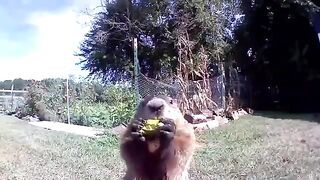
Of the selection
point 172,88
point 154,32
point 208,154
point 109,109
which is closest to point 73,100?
point 109,109

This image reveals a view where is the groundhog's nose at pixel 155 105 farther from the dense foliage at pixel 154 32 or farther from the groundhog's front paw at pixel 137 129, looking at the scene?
the dense foliage at pixel 154 32

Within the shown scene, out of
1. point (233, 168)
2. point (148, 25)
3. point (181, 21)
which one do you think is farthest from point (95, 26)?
point (233, 168)

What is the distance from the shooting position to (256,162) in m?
8.03

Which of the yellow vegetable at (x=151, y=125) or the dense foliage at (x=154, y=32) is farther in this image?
the dense foliage at (x=154, y=32)

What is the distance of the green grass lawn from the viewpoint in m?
7.23

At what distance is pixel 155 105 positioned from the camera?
271cm

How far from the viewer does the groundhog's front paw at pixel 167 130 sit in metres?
2.63

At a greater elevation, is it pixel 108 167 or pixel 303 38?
pixel 303 38

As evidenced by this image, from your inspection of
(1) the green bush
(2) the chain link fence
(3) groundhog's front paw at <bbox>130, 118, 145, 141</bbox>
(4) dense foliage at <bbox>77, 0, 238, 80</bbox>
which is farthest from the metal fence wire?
(3) groundhog's front paw at <bbox>130, 118, 145, 141</bbox>

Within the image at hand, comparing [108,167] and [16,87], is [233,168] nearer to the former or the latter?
[108,167]

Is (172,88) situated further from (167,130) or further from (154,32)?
(167,130)

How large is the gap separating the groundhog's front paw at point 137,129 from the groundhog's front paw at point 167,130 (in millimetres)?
106

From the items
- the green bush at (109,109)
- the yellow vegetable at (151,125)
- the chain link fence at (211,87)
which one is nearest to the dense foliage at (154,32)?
the chain link fence at (211,87)

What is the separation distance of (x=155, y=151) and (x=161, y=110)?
23 cm
